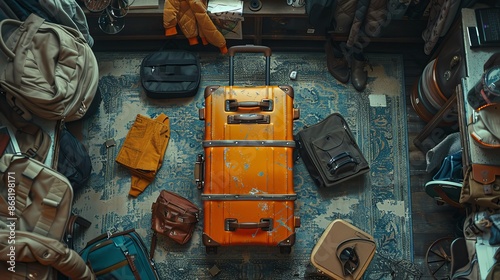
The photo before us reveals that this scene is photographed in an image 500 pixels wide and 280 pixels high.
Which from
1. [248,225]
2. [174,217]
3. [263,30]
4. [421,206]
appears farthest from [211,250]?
[263,30]

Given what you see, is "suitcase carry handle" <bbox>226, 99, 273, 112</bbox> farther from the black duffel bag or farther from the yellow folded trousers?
the yellow folded trousers

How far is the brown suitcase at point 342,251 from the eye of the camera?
3.48 meters

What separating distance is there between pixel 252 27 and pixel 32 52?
1.58 m

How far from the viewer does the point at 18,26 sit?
3.20 meters

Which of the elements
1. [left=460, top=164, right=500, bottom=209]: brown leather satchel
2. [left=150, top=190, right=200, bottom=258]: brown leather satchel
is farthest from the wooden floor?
[left=150, top=190, right=200, bottom=258]: brown leather satchel

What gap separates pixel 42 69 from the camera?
3162 mm

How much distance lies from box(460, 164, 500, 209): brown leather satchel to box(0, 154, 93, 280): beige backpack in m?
2.18

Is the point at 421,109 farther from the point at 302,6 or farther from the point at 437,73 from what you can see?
the point at 302,6

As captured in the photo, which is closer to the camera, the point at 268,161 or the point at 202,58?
the point at 268,161

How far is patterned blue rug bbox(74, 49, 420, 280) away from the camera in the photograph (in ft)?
12.6

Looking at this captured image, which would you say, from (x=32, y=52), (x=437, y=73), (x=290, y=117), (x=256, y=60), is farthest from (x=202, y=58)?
(x=437, y=73)

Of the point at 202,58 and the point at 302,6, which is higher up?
the point at 302,6

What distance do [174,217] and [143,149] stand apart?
56 cm

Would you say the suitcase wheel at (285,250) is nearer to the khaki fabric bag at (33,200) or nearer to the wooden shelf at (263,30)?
the khaki fabric bag at (33,200)
